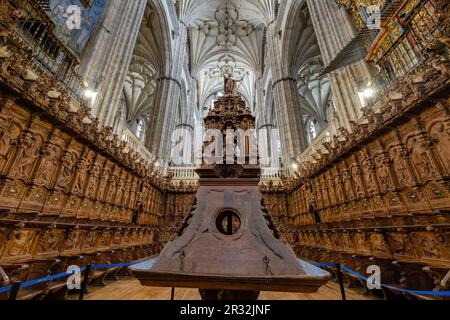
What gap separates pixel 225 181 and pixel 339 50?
30.6 feet

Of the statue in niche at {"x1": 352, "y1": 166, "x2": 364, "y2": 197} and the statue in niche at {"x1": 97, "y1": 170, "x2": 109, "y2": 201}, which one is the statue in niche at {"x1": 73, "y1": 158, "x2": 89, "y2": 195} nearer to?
the statue in niche at {"x1": 97, "y1": 170, "x2": 109, "y2": 201}

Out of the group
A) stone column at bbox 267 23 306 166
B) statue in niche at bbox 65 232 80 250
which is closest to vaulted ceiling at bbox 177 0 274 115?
stone column at bbox 267 23 306 166

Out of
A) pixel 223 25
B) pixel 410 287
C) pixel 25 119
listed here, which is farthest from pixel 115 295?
pixel 223 25

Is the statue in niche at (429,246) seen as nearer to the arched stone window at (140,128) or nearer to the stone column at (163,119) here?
the stone column at (163,119)

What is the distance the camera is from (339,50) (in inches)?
325

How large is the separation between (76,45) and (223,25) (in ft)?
79.3

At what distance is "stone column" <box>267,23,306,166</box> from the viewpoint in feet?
43.5

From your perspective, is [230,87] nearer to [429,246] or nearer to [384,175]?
[384,175]

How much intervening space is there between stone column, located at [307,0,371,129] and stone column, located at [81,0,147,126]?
933cm

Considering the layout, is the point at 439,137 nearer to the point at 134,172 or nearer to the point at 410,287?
the point at 410,287

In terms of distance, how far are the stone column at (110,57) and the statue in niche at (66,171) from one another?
2.35 metres

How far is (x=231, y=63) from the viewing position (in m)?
30.1

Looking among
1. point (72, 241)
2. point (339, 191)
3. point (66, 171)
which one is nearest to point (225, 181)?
point (72, 241)
